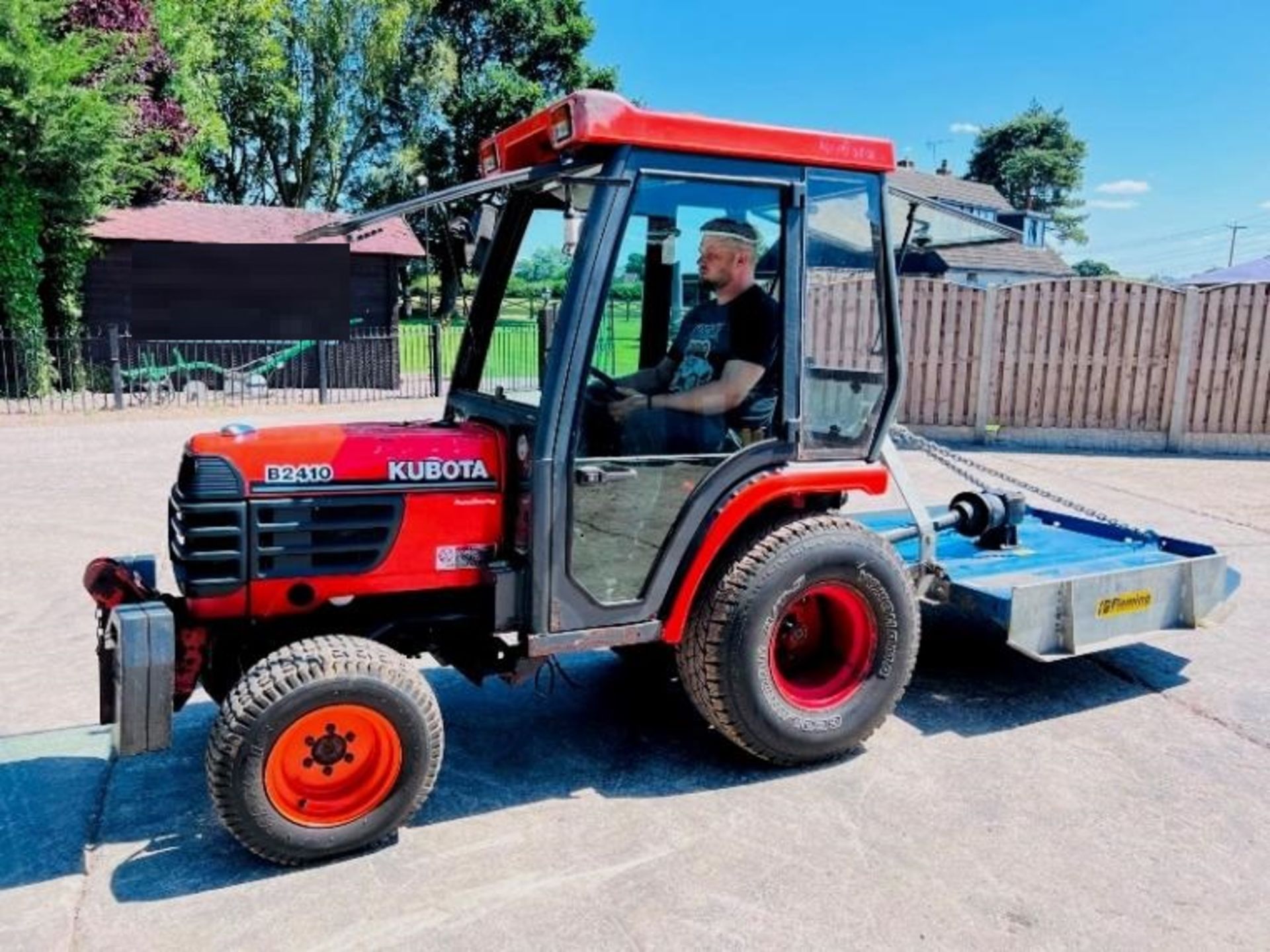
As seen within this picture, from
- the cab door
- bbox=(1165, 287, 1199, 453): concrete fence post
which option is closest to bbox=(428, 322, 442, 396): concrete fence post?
bbox=(1165, 287, 1199, 453): concrete fence post

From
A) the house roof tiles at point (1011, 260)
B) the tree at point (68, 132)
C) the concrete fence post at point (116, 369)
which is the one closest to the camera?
the tree at point (68, 132)

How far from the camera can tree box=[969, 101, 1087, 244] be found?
66.5 meters

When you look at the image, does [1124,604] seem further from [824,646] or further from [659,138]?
[659,138]

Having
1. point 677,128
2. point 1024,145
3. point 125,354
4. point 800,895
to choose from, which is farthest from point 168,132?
point 1024,145

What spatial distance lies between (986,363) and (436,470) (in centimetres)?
1076

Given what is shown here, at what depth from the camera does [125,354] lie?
17953mm

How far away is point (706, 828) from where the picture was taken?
346 centimetres

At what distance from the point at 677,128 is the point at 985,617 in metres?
2.55

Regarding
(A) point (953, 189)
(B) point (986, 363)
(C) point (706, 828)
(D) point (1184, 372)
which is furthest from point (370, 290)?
(A) point (953, 189)

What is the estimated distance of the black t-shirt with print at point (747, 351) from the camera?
3.70m

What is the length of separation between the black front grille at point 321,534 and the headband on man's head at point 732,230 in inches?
58.4

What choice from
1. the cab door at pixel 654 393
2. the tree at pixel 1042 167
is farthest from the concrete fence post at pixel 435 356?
the tree at pixel 1042 167

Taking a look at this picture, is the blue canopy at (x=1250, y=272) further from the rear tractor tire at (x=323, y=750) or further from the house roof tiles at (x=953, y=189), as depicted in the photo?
the rear tractor tire at (x=323, y=750)

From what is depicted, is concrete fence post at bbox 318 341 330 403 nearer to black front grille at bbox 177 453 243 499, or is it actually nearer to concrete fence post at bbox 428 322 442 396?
concrete fence post at bbox 428 322 442 396
